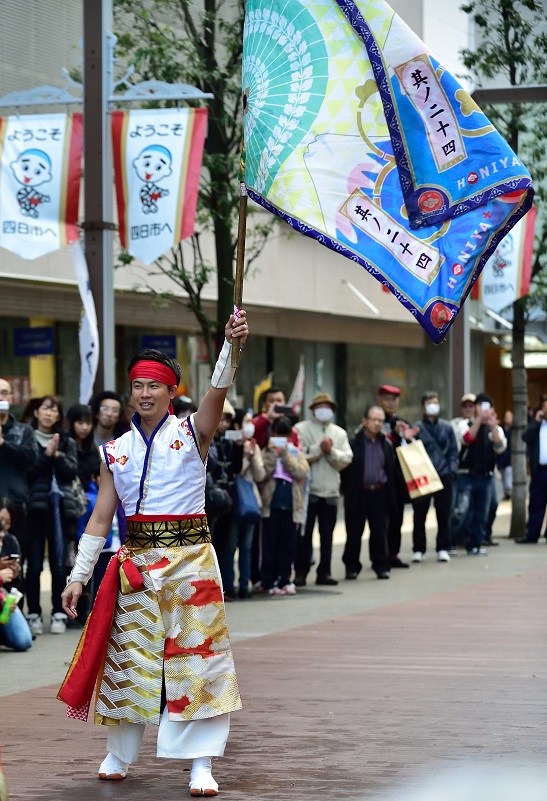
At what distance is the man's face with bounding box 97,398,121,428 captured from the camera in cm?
1295

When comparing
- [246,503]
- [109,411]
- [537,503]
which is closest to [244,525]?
[246,503]

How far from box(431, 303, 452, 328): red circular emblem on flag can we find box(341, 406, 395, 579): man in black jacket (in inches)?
362

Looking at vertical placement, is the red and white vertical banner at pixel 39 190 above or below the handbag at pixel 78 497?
above

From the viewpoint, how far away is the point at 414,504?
18688 mm

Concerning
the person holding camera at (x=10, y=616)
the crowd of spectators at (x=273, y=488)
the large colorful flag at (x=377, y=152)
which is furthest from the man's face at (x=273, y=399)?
the large colorful flag at (x=377, y=152)

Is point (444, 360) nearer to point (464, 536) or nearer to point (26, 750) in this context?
point (464, 536)

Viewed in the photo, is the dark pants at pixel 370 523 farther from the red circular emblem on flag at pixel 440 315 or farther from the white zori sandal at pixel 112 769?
the white zori sandal at pixel 112 769

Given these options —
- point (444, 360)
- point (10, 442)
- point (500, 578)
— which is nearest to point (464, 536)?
point (500, 578)

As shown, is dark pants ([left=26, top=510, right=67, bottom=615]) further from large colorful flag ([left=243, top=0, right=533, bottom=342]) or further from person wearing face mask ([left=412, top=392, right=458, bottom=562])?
person wearing face mask ([left=412, top=392, right=458, bottom=562])

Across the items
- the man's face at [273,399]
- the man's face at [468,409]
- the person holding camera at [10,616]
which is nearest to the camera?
the person holding camera at [10,616]

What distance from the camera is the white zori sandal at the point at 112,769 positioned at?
7.16m

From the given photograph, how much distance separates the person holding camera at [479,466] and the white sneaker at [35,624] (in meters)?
7.97

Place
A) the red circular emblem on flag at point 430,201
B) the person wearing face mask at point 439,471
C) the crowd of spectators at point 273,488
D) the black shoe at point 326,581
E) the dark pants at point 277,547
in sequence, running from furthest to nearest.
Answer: the person wearing face mask at point 439,471
the black shoe at point 326,581
the dark pants at point 277,547
the crowd of spectators at point 273,488
the red circular emblem on flag at point 430,201

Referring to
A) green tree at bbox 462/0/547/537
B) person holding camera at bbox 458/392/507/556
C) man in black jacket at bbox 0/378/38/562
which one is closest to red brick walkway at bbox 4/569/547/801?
man in black jacket at bbox 0/378/38/562
